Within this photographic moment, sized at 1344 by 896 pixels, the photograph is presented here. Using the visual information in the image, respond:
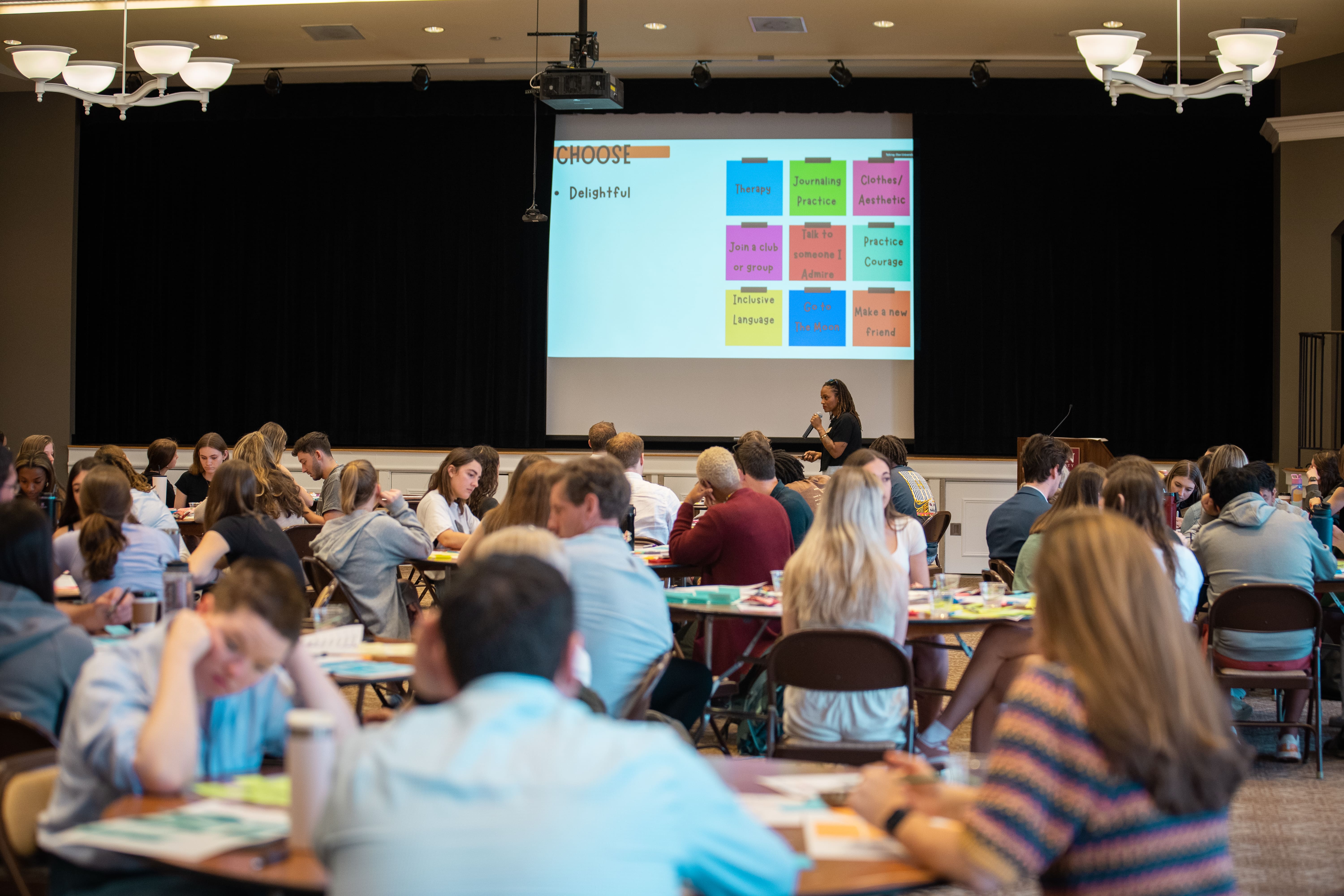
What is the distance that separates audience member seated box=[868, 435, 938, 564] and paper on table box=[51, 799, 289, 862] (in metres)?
4.62

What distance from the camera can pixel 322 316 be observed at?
11.6 meters

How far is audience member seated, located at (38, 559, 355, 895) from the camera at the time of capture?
2.04 m

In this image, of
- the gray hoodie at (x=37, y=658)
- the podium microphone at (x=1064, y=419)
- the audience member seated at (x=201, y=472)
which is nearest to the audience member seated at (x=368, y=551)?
the gray hoodie at (x=37, y=658)

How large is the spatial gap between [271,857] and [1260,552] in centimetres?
456

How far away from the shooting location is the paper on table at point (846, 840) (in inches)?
74.4

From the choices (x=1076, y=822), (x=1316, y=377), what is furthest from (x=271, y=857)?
(x=1316, y=377)

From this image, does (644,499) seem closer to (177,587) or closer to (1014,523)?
(1014,523)

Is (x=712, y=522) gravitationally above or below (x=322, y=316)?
below

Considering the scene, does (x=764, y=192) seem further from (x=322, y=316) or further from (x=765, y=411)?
(x=322, y=316)

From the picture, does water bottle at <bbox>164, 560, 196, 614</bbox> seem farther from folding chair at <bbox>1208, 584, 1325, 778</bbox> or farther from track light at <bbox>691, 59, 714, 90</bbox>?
track light at <bbox>691, 59, 714, 90</bbox>

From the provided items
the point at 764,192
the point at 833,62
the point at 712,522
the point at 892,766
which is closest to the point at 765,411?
the point at 764,192

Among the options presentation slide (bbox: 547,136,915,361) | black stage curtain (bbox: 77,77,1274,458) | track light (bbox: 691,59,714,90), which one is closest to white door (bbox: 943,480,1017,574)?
black stage curtain (bbox: 77,77,1274,458)

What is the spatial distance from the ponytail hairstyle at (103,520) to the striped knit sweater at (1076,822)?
3.42 metres

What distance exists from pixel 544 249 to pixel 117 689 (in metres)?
9.19
